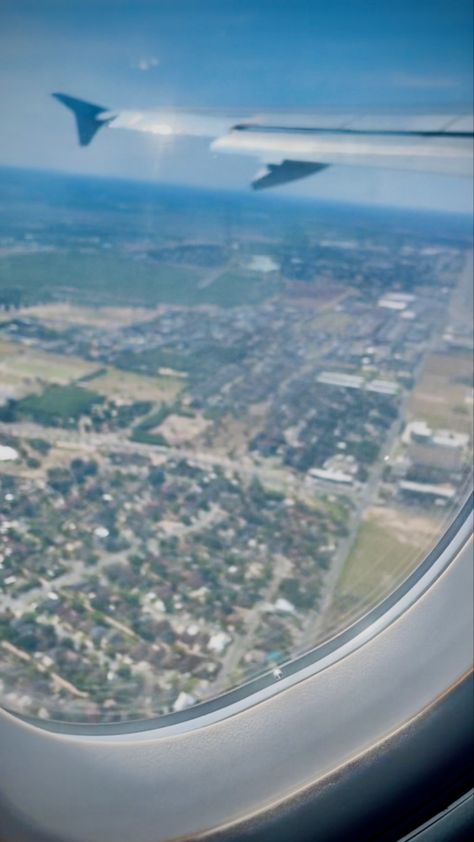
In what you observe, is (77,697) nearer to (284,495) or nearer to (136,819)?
(136,819)

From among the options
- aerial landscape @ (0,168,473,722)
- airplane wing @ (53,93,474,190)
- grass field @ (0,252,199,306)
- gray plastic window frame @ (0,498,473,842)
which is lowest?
gray plastic window frame @ (0,498,473,842)

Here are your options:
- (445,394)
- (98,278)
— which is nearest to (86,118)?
(98,278)

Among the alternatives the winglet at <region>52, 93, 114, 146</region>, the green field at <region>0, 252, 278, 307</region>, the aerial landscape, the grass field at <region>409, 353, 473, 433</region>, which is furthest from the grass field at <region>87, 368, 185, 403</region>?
the grass field at <region>409, 353, 473, 433</region>

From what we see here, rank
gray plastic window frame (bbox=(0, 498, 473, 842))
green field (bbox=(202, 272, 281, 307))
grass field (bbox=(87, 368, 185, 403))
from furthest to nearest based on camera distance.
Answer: green field (bbox=(202, 272, 281, 307)), grass field (bbox=(87, 368, 185, 403)), gray plastic window frame (bbox=(0, 498, 473, 842))

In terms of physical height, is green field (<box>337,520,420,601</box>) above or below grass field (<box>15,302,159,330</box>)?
below

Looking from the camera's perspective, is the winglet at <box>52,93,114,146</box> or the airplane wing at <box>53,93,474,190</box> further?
Result: the airplane wing at <box>53,93,474,190</box>

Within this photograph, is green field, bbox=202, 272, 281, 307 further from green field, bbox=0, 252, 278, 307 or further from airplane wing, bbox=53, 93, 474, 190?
airplane wing, bbox=53, 93, 474, 190

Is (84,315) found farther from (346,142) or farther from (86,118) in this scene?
(346,142)

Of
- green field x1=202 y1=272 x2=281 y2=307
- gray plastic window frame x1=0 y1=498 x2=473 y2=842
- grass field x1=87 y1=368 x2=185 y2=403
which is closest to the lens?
gray plastic window frame x1=0 y1=498 x2=473 y2=842
